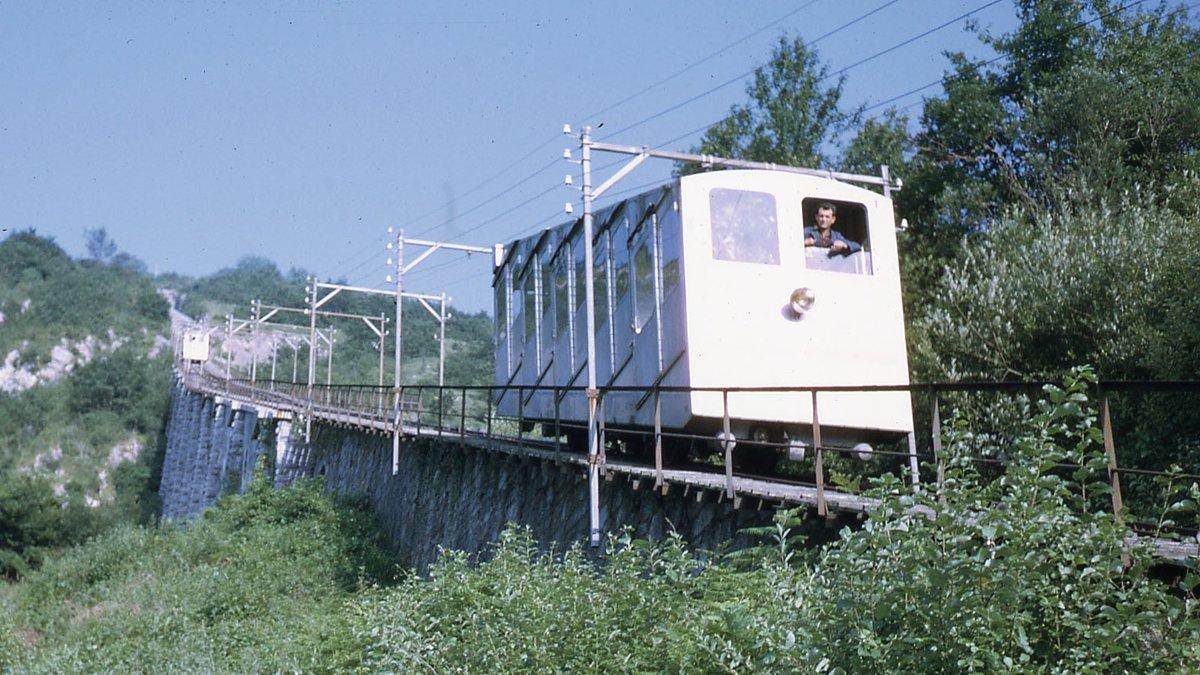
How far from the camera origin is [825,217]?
12281 mm

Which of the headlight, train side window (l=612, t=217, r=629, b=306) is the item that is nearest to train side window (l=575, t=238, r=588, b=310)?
train side window (l=612, t=217, r=629, b=306)

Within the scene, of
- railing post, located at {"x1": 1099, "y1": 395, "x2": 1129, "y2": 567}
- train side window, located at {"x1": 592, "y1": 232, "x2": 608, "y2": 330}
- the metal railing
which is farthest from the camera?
train side window, located at {"x1": 592, "y1": 232, "x2": 608, "y2": 330}

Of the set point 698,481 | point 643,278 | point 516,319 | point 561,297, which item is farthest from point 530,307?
point 698,481

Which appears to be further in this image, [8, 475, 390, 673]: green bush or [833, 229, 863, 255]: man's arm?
[8, 475, 390, 673]: green bush

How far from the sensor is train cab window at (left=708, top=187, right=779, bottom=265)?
38.7 feet

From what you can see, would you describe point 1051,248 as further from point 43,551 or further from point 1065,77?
point 43,551

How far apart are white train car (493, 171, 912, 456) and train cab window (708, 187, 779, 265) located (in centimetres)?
1

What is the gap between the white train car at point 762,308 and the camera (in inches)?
452

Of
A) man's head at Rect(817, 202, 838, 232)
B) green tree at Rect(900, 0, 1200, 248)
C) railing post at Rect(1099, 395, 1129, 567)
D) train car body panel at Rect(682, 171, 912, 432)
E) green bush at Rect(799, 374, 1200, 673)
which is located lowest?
green bush at Rect(799, 374, 1200, 673)

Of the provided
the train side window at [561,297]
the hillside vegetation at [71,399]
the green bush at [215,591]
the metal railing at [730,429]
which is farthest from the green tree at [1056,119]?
the hillside vegetation at [71,399]

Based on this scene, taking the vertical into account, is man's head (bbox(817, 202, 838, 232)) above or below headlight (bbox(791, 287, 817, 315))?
above

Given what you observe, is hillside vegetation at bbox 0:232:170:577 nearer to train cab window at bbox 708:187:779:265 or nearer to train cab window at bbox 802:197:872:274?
train cab window at bbox 708:187:779:265

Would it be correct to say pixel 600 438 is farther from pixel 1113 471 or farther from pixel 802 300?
pixel 1113 471

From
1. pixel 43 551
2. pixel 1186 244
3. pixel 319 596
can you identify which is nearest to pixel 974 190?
pixel 1186 244
